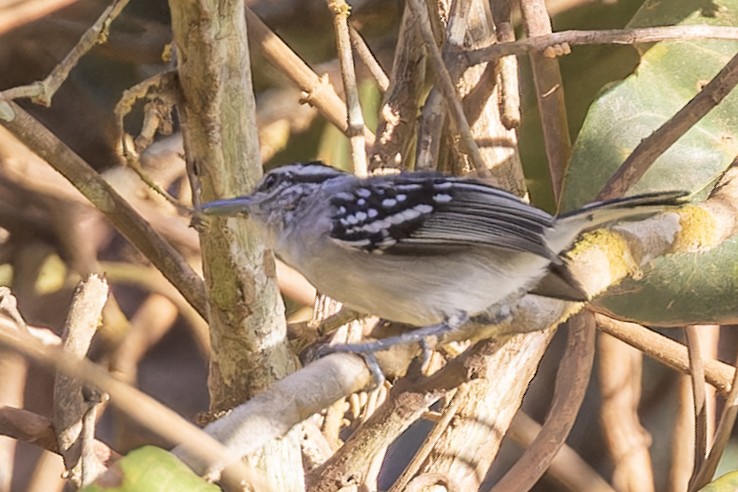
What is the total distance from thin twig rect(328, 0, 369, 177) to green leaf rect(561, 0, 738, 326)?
0.36m

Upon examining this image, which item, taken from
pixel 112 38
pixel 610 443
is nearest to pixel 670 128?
pixel 610 443

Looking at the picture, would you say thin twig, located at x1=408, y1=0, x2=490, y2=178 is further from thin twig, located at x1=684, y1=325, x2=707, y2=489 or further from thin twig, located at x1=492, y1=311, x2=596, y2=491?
thin twig, located at x1=684, y1=325, x2=707, y2=489

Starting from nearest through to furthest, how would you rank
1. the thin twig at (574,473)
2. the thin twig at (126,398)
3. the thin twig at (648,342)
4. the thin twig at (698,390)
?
1. the thin twig at (126,398)
2. the thin twig at (698,390)
3. the thin twig at (648,342)
4. the thin twig at (574,473)

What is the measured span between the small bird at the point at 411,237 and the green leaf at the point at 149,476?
48 cm

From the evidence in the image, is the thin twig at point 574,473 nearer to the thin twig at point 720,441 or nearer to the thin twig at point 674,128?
the thin twig at point 720,441

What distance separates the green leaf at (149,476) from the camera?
60cm

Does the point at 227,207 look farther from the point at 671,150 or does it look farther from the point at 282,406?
the point at 671,150

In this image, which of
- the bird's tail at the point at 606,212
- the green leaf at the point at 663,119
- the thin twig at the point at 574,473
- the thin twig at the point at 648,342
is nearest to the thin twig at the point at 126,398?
the bird's tail at the point at 606,212

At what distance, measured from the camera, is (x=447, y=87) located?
1.45m

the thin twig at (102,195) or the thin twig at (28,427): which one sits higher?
the thin twig at (102,195)

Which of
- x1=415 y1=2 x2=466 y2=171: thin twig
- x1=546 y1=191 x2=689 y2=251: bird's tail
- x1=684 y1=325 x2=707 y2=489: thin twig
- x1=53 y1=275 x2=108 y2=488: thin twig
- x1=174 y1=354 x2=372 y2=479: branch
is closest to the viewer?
x1=174 y1=354 x2=372 y2=479: branch

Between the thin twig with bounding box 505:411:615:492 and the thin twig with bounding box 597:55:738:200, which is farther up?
the thin twig with bounding box 597:55:738:200

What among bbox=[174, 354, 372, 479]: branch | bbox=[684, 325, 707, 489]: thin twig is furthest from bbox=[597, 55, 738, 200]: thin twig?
bbox=[174, 354, 372, 479]: branch

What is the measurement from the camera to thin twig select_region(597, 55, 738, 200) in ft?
4.61
